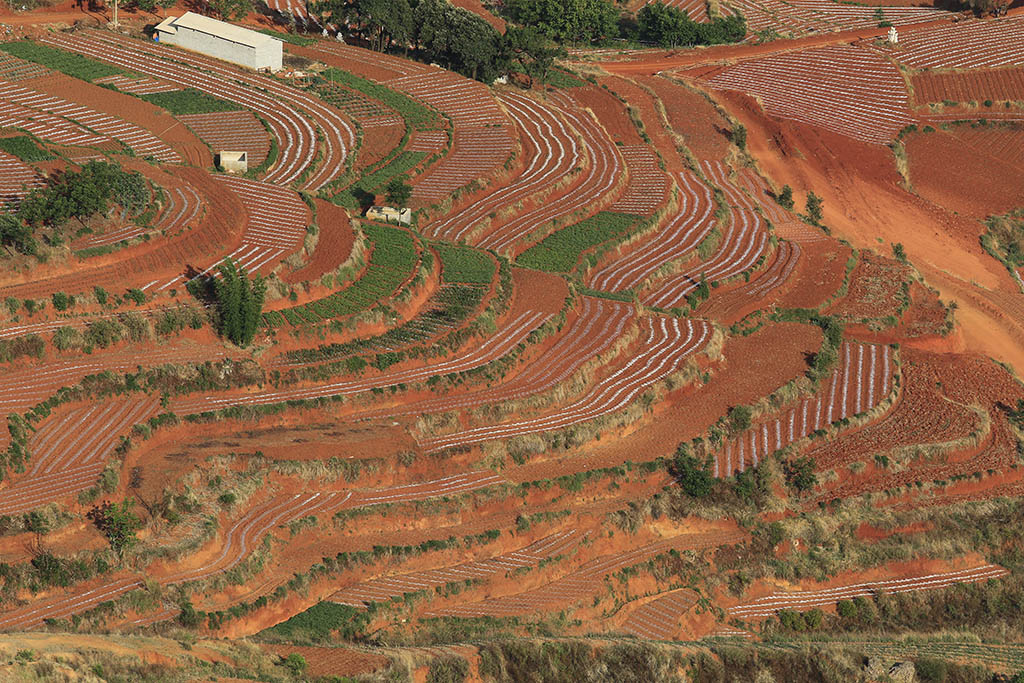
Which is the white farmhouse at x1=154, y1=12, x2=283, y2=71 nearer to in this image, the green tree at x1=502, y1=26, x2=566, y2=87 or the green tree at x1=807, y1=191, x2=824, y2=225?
the green tree at x1=502, y1=26, x2=566, y2=87

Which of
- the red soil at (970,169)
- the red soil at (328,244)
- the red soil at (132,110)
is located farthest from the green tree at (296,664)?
the red soil at (970,169)

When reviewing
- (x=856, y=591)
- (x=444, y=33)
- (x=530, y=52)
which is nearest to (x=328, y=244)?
(x=856, y=591)

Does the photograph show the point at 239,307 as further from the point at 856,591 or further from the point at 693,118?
the point at 693,118

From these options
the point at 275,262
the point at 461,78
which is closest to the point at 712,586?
the point at 275,262

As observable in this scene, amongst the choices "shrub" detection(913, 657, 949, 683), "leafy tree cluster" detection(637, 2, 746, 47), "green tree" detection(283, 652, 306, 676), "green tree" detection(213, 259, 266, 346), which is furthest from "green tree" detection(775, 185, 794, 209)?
"green tree" detection(283, 652, 306, 676)

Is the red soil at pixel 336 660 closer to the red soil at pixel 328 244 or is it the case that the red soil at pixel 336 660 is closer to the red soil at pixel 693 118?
the red soil at pixel 328 244
